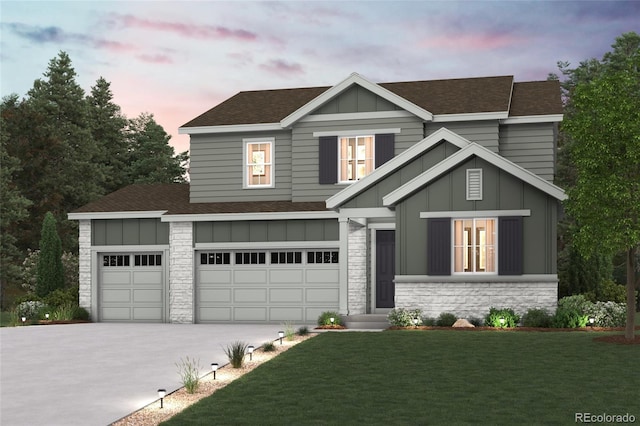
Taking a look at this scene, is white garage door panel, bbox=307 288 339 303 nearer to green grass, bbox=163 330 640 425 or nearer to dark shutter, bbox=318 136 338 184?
dark shutter, bbox=318 136 338 184

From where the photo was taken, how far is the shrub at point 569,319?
20391mm

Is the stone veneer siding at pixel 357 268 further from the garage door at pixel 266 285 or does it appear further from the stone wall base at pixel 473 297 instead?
the stone wall base at pixel 473 297

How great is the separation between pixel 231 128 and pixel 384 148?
5.40m

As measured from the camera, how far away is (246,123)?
2711 cm

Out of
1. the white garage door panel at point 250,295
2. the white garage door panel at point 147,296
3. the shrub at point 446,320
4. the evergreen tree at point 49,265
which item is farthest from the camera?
the evergreen tree at point 49,265

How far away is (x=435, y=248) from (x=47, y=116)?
108 feet

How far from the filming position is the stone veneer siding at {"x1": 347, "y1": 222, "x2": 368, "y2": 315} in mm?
23812

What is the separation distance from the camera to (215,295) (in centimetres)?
2620

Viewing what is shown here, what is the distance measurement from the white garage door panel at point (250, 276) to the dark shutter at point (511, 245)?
27.0ft

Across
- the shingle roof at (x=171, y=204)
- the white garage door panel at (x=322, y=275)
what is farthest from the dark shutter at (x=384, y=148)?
the white garage door panel at (x=322, y=275)

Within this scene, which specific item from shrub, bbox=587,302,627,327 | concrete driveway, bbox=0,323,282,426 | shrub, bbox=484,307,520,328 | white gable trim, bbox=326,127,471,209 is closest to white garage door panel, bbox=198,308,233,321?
concrete driveway, bbox=0,323,282,426

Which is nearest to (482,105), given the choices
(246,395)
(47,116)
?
(246,395)

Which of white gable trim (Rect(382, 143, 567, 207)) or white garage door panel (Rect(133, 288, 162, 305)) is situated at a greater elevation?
white gable trim (Rect(382, 143, 567, 207))

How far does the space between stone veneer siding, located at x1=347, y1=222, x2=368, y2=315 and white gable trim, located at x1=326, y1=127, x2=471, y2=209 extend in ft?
4.71
